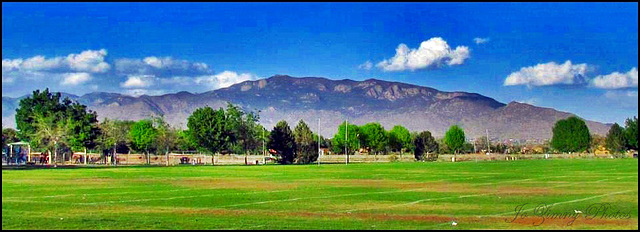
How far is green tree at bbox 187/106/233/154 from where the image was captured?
13738 cm

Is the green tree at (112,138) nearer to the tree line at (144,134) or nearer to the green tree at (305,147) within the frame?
the tree line at (144,134)

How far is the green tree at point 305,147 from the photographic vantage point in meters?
138

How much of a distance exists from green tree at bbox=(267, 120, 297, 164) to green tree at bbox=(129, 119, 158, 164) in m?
37.2

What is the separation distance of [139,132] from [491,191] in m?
139

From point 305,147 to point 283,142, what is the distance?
634 cm

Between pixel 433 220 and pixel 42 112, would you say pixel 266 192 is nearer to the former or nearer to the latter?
pixel 433 220

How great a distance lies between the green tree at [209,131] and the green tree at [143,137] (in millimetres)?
26635

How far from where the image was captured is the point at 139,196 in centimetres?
3366

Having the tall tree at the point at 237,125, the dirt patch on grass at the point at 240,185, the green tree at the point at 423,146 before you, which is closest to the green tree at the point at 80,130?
the tall tree at the point at 237,125

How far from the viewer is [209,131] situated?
13712 centimetres

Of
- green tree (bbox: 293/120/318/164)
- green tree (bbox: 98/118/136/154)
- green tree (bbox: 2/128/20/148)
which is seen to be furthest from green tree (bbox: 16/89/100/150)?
green tree (bbox: 293/120/318/164)

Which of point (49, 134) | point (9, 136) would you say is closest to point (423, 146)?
point (9, 136)

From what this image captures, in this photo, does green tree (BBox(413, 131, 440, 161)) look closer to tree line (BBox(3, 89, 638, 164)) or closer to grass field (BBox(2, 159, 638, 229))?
tree line (BBox(3, 89, 638, 164))

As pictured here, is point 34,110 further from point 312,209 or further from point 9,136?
point 312,209
